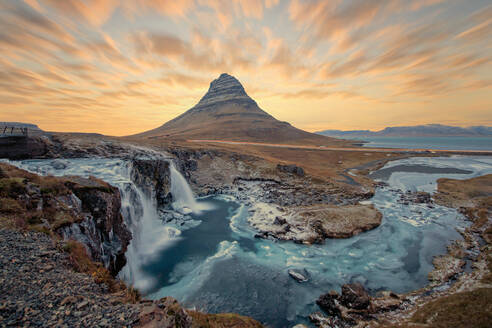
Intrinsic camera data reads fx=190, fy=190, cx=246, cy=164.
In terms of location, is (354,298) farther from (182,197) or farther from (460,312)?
(182,197)

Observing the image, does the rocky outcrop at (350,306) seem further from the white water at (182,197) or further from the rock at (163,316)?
the white water at (182,197)

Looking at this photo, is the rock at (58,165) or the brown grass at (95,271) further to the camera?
the rock at (58,165)

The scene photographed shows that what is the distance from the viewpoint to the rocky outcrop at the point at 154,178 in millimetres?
33906

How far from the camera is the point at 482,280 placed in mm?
15930

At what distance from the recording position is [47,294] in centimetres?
711

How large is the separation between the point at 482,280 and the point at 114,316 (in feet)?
87.2

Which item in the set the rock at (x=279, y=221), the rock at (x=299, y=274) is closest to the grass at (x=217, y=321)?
the rock at (x=299, y=274)

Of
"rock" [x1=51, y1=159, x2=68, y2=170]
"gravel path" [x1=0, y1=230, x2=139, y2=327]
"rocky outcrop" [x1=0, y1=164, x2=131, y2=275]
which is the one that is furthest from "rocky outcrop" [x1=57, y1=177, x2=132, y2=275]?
"rock" [x1=51, y1=159, x2=68, y2=170]

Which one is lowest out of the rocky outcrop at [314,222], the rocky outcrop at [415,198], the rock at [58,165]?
the rocky outcrop at [415,198]

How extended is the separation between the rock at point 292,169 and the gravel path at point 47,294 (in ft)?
165

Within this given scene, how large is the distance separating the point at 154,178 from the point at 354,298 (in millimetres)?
35975

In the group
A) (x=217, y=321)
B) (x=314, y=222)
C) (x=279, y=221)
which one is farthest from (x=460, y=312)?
(x=279, y=221)

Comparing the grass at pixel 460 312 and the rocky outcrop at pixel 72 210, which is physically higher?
the rocky outcrop at pixel 72 210

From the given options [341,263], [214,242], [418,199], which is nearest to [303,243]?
[341,263]
